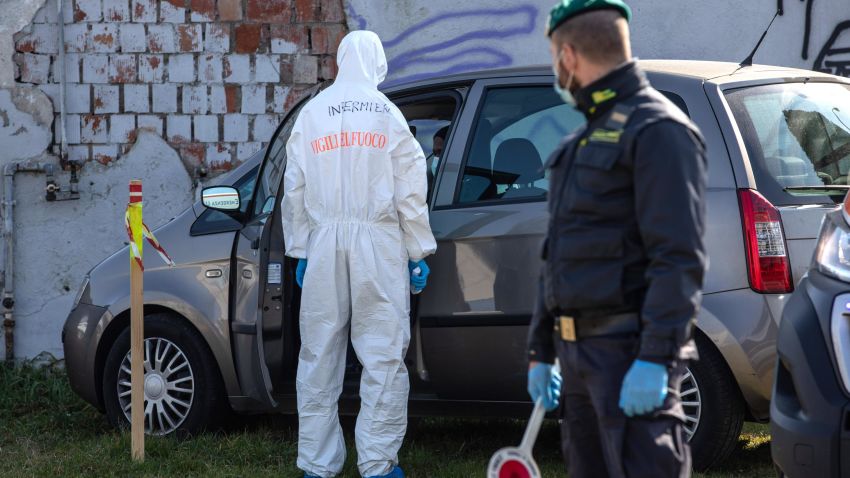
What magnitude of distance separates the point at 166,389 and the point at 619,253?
345cm

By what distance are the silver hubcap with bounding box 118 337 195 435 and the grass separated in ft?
0.52

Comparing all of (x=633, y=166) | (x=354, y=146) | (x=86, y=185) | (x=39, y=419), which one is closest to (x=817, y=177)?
(x=354, y=146)

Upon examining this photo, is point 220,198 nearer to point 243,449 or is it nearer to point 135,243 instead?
Result: point 135,243

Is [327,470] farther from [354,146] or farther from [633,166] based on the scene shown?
[633,166]

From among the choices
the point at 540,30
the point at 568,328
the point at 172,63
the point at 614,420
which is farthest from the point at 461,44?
the point at 614,420

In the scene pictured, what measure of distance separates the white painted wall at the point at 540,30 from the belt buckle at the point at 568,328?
5.34 metres

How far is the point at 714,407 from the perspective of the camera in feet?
15.0

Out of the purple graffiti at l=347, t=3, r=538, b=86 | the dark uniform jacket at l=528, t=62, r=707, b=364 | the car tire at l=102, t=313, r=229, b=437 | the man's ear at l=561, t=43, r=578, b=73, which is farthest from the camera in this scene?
the purple graffiti at l=347, t=3, r=538, b=86

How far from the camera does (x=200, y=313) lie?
5594mm

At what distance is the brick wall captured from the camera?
8023 mm

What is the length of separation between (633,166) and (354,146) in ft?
7.29

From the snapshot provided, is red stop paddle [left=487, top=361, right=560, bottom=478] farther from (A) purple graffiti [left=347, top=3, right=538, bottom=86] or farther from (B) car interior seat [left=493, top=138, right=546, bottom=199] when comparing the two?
(A) purple graffiti [left=347, top=3, right=538, bottom=86]

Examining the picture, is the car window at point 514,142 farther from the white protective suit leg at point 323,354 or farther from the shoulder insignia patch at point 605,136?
the shoulder insignia patch at point 605,136

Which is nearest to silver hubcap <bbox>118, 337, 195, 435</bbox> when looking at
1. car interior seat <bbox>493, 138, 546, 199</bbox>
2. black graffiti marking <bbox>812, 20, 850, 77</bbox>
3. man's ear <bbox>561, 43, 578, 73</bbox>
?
car interior seat <bbox>493, 138, 546, 199</bbox>
